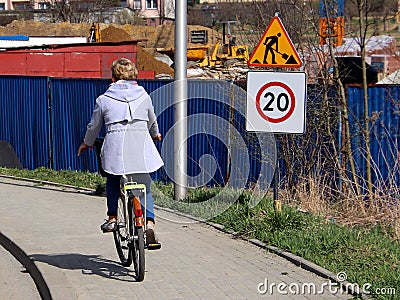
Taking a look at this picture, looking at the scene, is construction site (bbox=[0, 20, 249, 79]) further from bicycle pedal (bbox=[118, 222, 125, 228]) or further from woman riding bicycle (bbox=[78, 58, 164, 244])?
woman riding bicycle (bbox=[78, 58, 164, 244])

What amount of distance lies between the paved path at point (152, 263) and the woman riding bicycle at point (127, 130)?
56 cm

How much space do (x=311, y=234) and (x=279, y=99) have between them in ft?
5.06

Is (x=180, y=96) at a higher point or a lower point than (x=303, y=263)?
higher

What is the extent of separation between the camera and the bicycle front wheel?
271 inches

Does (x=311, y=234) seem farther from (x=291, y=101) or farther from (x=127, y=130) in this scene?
(x=127, y=130)

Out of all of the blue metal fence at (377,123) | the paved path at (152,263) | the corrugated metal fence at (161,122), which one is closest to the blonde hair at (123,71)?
the paved path at (152,263)

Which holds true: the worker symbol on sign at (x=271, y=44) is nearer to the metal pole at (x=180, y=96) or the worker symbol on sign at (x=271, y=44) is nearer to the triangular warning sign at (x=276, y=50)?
the triangular warning sign at (x=276, y=50)

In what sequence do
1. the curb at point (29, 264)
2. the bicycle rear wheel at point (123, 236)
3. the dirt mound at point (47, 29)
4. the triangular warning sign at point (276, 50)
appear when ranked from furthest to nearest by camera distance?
the dirt mound at point (47, 29) → the triangular warning sign at point (276, 50) → the bicycle rear wheel at point (123, 236) → the curb at point (29, 264)

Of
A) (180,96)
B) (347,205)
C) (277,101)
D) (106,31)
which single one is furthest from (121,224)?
(106,31)

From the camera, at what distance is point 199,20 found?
68.6m

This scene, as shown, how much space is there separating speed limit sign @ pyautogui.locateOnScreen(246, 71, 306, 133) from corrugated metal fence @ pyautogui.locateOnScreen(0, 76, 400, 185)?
273 centimetres

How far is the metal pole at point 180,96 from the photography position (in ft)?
36.8

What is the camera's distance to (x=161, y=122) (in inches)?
574

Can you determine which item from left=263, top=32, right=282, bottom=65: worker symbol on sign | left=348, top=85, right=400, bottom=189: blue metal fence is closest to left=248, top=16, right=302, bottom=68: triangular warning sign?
left=263, top=32, right=282, bottom=65: worker symbol on sign
